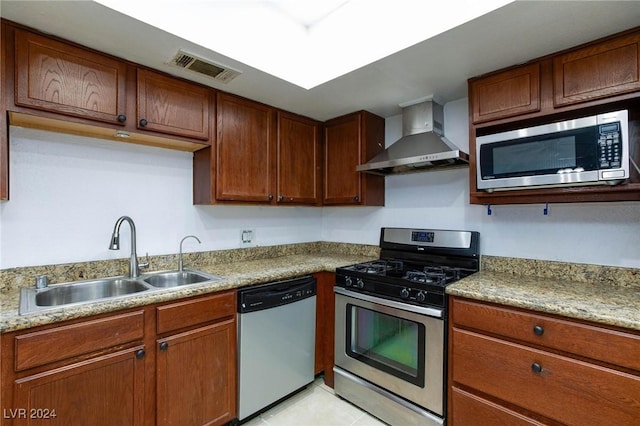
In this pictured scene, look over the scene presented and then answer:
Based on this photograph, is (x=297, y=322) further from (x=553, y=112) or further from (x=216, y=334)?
(x=553, y=112)

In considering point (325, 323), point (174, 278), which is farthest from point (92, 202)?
point (325, 323)

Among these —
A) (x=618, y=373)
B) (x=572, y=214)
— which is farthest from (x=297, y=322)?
(x=572, y=214)

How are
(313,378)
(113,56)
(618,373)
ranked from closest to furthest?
1. (618,373)
2. (113,56)
3. (313,378)

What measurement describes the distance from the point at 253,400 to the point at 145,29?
2127 mm

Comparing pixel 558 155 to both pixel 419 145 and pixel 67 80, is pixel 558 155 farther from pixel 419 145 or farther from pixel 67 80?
pixel 67 80

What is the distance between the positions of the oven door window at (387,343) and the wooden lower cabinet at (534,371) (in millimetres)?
195

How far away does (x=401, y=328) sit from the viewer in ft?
6.07

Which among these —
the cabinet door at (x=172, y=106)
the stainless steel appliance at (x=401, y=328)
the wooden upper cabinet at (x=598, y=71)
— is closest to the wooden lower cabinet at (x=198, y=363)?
the stainless steel appliance at (x=401, y=328)

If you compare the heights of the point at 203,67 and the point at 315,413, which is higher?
the point at 203,67

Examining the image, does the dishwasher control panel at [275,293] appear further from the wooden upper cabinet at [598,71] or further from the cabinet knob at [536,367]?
the wooden upper cabinet at [598,71]

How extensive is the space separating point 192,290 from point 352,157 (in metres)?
1.64

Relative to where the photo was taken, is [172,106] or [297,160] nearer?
[172,106]

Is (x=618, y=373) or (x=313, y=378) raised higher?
(x=618, y=373)

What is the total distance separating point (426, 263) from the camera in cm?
235
